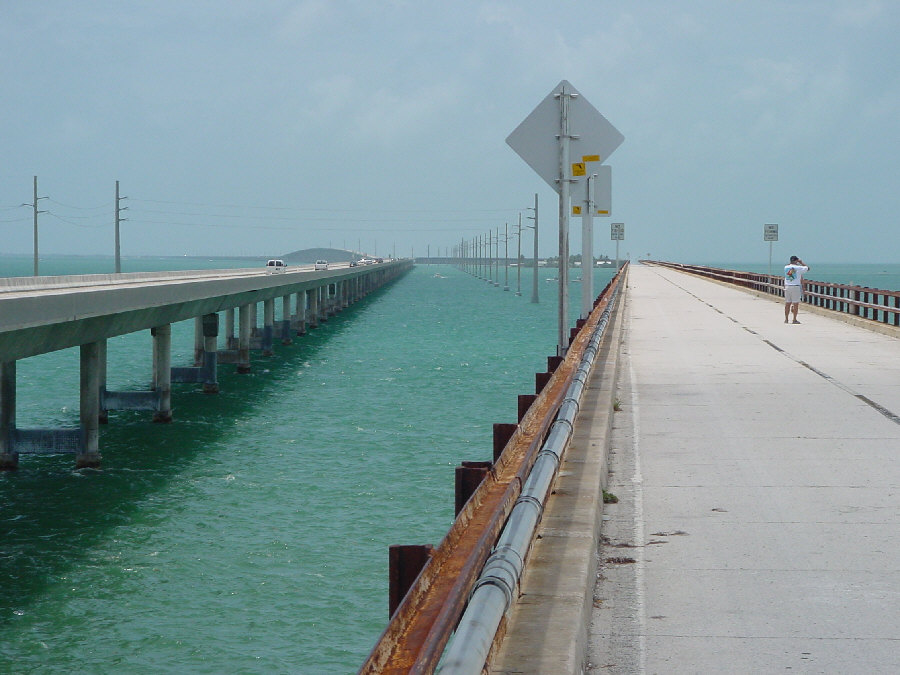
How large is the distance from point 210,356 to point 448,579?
2723 cm

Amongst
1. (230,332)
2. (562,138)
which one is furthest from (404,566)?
(230,332)

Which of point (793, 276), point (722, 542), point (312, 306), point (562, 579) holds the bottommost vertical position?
point (722, 542)

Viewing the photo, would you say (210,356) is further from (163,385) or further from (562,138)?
(562,138)

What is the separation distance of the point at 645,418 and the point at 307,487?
6.41 m

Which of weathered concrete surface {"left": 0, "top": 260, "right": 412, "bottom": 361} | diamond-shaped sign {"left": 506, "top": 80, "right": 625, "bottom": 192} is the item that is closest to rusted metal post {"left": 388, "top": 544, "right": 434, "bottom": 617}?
diamond-shaped sign {"left": 506, "top": 80, "right": 625, "bottom": 192}

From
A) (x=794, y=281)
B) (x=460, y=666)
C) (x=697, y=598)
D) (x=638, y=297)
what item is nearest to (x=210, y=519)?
(x=697, y=598)

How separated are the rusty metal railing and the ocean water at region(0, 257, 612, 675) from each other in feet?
12.9

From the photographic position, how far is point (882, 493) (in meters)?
9.10

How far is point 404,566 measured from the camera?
210 inches

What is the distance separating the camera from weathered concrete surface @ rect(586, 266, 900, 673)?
553 cm

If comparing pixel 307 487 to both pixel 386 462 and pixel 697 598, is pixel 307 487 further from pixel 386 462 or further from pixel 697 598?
pixel 697 598

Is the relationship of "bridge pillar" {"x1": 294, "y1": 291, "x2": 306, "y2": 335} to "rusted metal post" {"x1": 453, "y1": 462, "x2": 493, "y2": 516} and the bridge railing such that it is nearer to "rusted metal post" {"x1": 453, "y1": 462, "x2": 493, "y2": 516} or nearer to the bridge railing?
the bridge railing

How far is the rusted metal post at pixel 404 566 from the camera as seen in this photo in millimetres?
5262

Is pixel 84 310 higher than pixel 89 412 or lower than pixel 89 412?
higher
